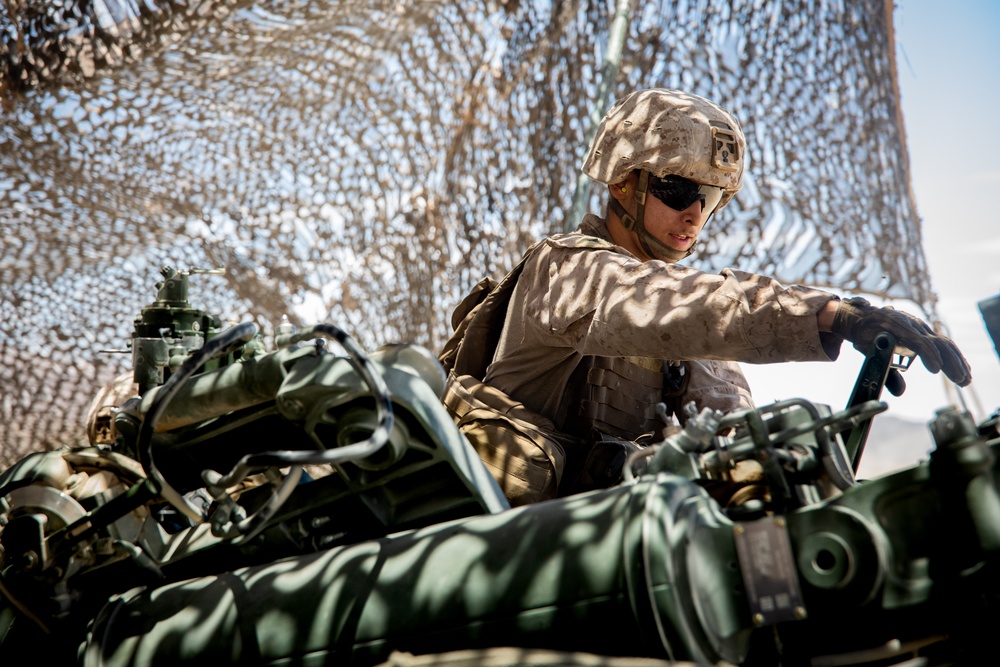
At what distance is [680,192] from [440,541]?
5.13 ft

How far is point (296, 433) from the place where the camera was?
1837 mm

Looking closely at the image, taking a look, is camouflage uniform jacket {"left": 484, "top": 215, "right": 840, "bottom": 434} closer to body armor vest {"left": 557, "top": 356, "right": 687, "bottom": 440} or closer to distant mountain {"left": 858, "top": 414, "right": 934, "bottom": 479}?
body armor vest {"left": 557, "top": 356, "right": 687, "bottom": 440}

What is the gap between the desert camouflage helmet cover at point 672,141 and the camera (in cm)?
271

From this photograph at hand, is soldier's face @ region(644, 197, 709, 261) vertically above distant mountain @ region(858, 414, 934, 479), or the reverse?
soldier's face @ region(644, 197, 709, 261)

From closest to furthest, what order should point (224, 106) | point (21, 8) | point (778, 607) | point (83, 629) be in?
point (778, 607)
point (83, 629)
point (21, 8)
point (224, 106)

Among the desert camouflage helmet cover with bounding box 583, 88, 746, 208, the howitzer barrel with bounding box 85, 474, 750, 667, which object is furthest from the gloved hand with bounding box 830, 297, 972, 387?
the desert camouflage helmet cover with bounding box 583, 88, 746, 208

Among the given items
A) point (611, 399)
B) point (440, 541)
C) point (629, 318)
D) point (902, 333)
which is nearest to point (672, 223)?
point (611, 399)

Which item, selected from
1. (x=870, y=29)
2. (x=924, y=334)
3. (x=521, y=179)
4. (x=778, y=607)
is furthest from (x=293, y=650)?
(x=870, y=29)

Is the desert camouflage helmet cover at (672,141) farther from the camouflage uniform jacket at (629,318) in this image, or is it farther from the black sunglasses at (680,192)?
the camouflage uniform jacket at (629,318)

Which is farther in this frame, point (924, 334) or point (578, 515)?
point (924, 334)

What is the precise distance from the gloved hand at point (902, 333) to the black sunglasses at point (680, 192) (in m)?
0.90

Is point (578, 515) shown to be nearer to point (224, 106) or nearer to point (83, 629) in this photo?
point (83, 629)

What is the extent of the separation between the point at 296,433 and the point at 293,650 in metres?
0.47

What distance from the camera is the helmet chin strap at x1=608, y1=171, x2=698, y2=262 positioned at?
9.31 ft
